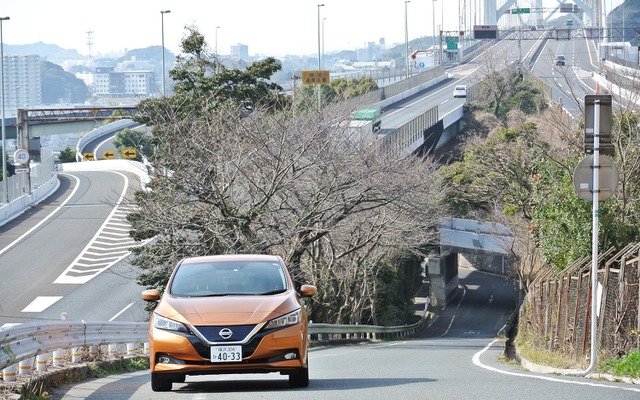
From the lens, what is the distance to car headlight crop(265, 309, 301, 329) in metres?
11.1

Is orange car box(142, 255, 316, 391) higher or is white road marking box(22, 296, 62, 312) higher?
orange car box(142, 255, 316, 391)

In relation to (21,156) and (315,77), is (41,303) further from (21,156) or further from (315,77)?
(315,77)

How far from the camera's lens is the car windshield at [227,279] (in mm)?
11984

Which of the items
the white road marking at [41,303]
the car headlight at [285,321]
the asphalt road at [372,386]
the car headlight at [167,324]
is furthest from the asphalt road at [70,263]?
the car headlight at [285,321]

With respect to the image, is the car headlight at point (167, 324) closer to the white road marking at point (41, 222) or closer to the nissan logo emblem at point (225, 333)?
the nissan logo emblem at point (225, 333)

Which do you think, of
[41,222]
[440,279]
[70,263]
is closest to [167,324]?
[70,263]

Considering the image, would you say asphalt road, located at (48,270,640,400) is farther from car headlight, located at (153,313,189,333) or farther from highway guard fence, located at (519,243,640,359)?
→ highway guard fence, located at (519,243,640,359)

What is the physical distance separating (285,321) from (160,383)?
161cm

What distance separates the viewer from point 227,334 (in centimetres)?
1091

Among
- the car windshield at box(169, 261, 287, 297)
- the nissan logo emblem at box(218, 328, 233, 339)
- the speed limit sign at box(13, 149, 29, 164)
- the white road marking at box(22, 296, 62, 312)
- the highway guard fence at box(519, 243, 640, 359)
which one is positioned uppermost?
the speed limit sign at box(13, 149, 29, 164)

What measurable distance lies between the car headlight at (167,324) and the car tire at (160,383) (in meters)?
0.56

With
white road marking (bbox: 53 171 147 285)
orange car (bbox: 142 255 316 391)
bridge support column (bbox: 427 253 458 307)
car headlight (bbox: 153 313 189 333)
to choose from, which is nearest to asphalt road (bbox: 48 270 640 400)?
orange car (bbox: 142 255 316 391)

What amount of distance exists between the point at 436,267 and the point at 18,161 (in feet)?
84.1

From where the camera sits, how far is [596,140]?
14289mm
